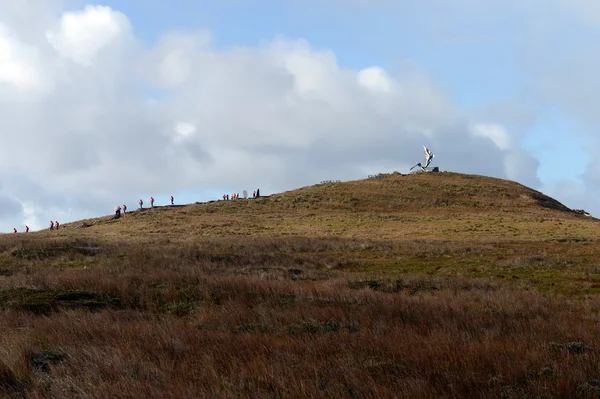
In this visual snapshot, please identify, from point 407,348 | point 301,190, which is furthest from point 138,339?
point 301,190

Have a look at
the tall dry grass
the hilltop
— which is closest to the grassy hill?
the tall dry grass

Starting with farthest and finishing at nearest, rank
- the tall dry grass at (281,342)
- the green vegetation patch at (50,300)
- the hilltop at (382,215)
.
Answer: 1. the hilltop at (382,215)
2. the green vegetation patch at (50,300)
3. the tall dry grass at (281,342)

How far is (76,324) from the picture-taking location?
368 inches

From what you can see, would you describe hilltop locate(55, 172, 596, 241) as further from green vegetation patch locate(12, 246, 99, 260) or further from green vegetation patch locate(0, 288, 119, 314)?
green vegetation patch locate(0, 288, 119, 314)

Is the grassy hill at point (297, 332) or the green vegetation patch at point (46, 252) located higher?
the green vegetation patch at point (46, 252)

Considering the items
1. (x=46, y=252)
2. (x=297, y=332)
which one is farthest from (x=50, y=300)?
(x=46, y=252)

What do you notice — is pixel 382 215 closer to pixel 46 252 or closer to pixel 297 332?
pixel 46 252

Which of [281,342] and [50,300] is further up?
[50,300]

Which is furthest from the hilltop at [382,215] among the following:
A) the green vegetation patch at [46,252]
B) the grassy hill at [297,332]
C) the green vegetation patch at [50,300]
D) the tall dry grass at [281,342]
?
the tall dry grass at [281,342]

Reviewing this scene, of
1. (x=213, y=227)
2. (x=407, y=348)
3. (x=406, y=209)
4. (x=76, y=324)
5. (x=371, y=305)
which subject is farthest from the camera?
(x=406, y=209)

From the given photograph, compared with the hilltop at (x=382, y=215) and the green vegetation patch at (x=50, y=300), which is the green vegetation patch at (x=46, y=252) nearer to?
the hilltop at (x=382, y=215)

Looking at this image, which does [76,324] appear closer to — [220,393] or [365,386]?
[220,393]

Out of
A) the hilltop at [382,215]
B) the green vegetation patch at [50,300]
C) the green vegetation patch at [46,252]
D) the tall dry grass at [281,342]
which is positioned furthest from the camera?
the hilltop at [382,215]

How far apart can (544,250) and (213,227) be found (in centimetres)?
3503
